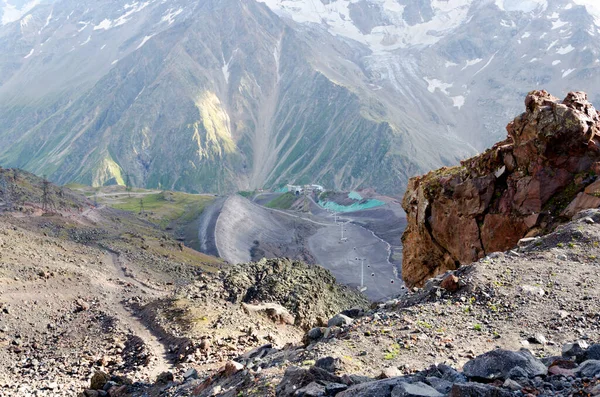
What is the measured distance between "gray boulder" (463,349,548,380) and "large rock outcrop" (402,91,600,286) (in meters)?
17.6

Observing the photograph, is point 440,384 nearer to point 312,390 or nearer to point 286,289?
point 312,390

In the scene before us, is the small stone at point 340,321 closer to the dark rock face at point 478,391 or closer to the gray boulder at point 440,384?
the gray boulder at point 440,384

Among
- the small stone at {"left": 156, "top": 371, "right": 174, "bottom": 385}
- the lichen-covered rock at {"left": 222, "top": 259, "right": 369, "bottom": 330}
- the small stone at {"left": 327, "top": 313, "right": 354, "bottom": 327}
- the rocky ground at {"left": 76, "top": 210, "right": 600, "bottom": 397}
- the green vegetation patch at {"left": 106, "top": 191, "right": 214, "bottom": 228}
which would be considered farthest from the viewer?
the green vegetation patch at {"left": 106, "top": 191, "right": 214, "bottom": 228}

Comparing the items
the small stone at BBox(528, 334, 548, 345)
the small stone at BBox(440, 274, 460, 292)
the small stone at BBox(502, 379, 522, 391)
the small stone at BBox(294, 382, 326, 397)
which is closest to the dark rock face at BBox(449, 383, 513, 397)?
the small stone at BBox(502, 379, 522, 391)

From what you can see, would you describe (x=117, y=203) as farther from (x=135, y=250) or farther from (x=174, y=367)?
(x=174, y=367)

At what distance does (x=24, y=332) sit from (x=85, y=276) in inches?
498

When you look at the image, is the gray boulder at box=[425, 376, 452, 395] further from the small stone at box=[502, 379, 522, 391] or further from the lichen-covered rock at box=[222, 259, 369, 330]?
the lichen-covered rock at box=[222, 259, 369, 330]

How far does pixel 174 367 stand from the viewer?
2509 centimetres

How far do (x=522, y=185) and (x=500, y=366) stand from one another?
807 inches

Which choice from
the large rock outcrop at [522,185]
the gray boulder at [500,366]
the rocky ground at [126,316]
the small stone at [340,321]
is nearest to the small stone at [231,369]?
the small stone at [340,321]

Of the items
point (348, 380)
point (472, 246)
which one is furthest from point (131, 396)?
point (472, 246)

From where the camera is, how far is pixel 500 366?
11.2m

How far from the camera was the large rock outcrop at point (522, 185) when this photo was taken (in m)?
27.8

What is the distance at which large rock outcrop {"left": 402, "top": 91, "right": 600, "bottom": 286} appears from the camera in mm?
27812
